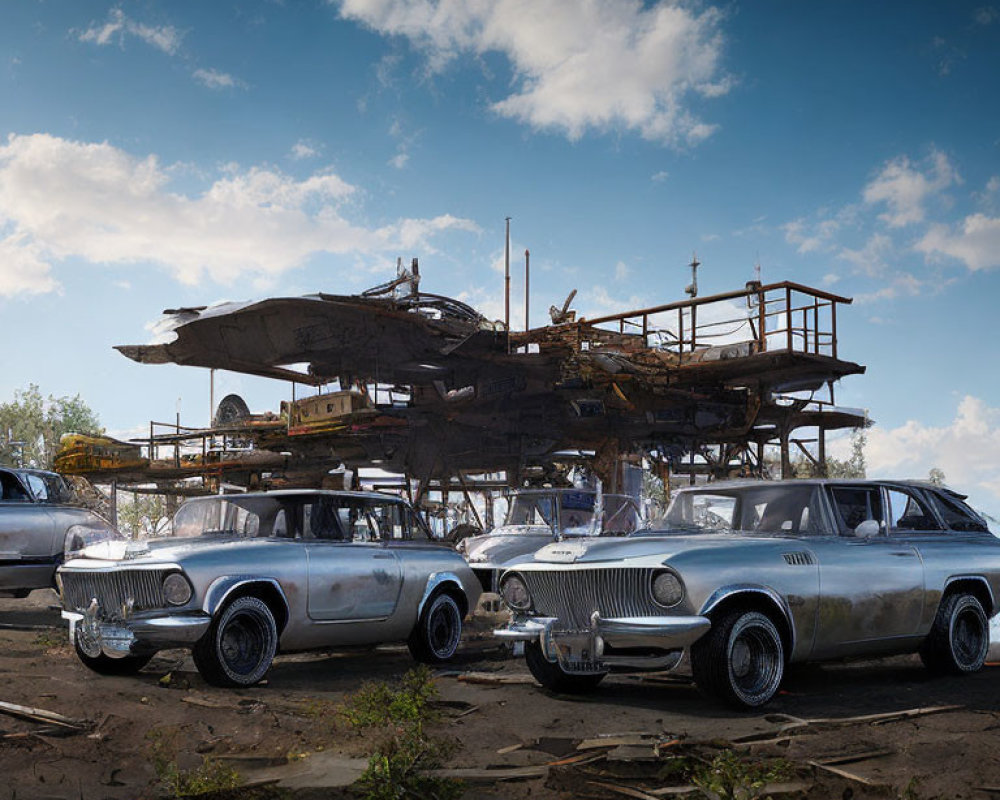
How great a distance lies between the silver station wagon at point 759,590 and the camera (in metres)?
7.11

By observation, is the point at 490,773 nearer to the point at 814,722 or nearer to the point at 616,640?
the point at 616,640

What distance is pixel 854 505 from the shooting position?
341 inches

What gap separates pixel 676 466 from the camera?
106 feet

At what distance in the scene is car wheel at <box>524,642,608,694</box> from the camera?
7.97m

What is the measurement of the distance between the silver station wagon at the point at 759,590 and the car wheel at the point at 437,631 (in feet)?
7.91

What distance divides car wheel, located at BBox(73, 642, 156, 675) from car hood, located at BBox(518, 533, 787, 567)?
3.82 meters

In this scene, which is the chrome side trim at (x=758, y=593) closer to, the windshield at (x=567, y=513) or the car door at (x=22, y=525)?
the windshield at (x=567, y=513)

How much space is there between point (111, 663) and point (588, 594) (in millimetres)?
4508

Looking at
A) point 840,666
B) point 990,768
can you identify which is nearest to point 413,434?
point 840,666

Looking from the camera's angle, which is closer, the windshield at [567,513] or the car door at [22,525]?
the car door at [22,525]

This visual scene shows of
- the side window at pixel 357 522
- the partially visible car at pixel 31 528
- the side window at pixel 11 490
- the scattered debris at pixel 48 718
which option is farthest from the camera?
the side window at pixel 11 490

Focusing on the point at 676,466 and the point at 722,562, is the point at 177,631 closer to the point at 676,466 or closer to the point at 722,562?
the point at 722,562

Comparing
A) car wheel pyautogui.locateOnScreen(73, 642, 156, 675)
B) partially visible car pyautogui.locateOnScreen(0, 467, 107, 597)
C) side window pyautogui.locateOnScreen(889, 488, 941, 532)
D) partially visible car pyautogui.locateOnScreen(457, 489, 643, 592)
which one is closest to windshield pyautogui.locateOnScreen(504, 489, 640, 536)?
partially visible car pyautogui.locateOnScreen(457, 489, 643, 592)

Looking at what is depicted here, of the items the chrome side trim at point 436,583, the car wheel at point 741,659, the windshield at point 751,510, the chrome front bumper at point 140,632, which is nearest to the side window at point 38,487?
the chrome front bumper at point 140,632
